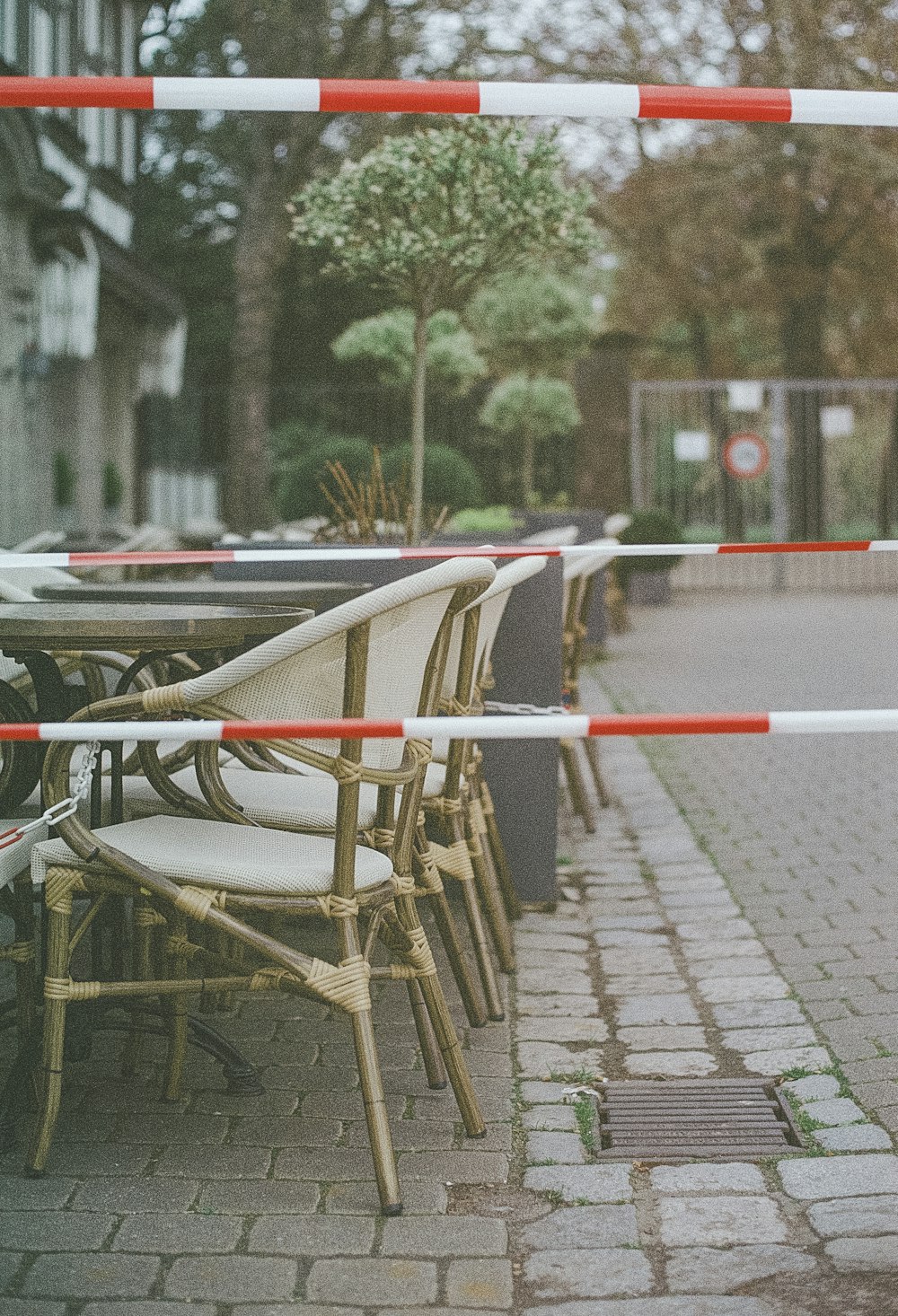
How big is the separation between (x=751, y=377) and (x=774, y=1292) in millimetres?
→ 38385

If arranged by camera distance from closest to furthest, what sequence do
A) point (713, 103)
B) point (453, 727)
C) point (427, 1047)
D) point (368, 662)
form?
point (453, 727) < point (713, 103) < point (368, 662) < point (427, 1047)

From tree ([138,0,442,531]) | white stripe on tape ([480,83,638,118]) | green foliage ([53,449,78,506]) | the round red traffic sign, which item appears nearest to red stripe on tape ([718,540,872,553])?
white stripe on tape ([480,83,638,118])

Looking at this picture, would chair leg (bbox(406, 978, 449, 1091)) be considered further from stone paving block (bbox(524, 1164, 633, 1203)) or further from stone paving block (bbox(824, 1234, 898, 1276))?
stone paving block (bbox(824, 1234, 898, 1276))

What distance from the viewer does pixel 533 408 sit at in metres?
17.5

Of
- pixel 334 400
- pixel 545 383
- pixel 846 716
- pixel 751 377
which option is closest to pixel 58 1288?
pixel 846 716

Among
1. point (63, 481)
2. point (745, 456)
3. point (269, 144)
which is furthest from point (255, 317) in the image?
point (745, 456)

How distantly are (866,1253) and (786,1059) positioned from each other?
1.07 meters

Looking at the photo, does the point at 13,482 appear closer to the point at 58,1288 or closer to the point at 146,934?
the point at 146,934

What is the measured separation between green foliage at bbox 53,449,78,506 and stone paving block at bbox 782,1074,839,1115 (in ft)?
42.1

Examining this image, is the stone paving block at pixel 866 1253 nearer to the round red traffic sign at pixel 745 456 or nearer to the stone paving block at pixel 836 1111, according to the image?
the stone paving block at pixel 836 1111

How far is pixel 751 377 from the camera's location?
3969 centimetres

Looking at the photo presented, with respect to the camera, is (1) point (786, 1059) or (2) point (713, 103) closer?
(2) point (713, 103)

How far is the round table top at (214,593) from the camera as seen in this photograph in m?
4.45

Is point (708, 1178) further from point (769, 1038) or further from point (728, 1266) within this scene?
point (769, 1038)
